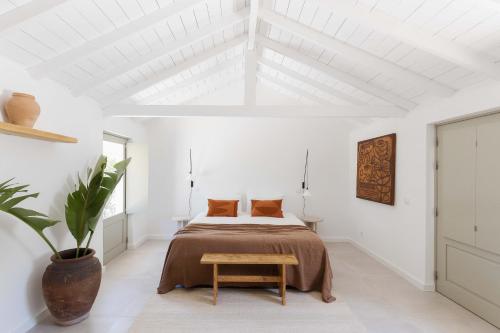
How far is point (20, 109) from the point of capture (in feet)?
6.29

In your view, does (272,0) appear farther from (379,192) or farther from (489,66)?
(379,192)

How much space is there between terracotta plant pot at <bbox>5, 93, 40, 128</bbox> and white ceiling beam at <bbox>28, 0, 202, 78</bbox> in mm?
411

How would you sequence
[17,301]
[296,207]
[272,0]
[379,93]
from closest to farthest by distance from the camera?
1. [17,301]
2. [272,0]
3. [379,93]
4. [296,207]

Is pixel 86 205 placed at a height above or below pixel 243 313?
above

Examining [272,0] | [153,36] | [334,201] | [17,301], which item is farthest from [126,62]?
[334,201]

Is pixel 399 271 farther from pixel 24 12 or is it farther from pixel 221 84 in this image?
pixel 24 12

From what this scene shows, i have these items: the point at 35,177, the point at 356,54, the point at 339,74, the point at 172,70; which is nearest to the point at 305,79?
the point at 339,74

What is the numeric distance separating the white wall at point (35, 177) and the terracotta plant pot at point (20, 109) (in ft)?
0.45

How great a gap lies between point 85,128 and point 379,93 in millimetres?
3665

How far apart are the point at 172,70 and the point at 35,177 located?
6.34ft

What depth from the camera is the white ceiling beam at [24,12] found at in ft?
5.40

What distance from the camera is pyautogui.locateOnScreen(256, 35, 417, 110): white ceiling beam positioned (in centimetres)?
319

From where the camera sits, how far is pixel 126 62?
9.00ft

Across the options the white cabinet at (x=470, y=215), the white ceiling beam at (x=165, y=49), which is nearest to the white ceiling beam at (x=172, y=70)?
the white ceiling beam at (x=165, y=49)
